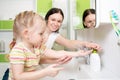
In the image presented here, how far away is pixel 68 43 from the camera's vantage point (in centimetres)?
145

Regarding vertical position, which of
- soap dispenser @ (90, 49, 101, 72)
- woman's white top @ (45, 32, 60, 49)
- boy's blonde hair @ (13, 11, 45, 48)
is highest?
boy's blonde hair @ (13, 11, 45, 48)

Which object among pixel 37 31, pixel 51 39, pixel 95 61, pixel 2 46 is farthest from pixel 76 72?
pixel 2 46

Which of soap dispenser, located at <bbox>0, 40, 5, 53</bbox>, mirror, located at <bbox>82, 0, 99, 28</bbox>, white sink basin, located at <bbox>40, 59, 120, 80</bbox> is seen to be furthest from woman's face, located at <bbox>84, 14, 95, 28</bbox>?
soap dispenser, located at <bbox>0, 40, 5, 53</bbox>

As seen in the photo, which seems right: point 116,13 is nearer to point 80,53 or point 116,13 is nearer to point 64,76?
point 80,53

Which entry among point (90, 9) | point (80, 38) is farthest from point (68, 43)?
point (90, 9)

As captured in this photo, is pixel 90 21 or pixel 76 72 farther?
pixel 76 72

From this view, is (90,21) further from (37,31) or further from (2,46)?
(2,46)

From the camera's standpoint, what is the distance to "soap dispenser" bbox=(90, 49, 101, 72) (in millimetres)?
1148

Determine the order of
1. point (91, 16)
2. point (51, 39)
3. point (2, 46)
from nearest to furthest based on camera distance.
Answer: point (91, 16), point (51, 39), point (2, 46)

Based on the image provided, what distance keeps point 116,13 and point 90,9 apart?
208 millimetres

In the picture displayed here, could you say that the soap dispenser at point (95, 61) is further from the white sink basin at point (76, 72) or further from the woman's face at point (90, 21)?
the woman's face at point (90, 21)

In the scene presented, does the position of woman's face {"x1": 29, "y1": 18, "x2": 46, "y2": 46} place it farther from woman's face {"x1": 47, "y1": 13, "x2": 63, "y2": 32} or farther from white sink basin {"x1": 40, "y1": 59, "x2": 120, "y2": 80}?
woman's face {"x1": 47, "y1": 13, "x2": 63, "y2": 32}

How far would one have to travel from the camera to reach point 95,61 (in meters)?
1.16

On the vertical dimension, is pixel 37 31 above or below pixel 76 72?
above
